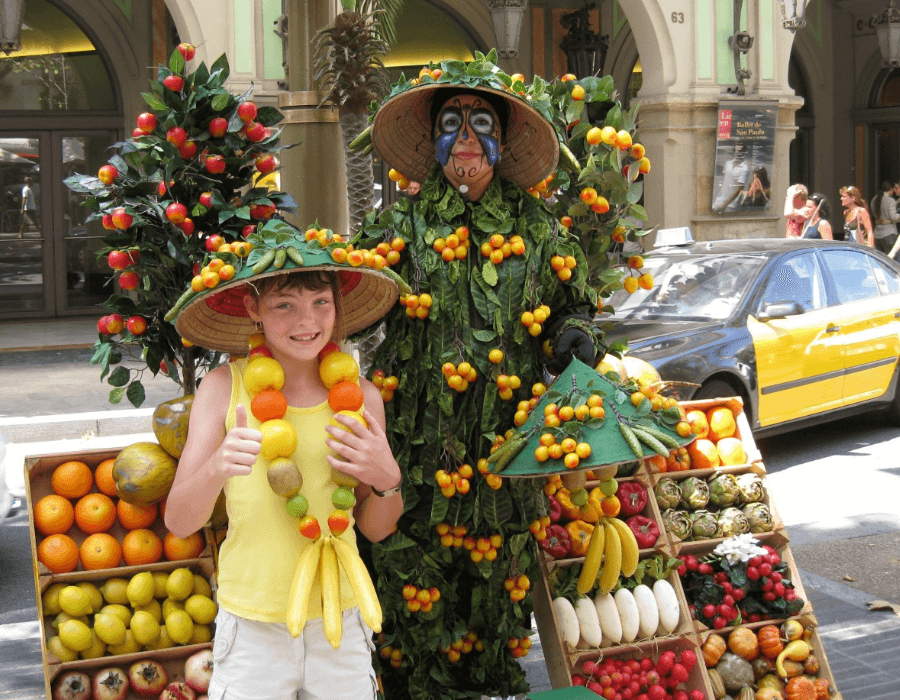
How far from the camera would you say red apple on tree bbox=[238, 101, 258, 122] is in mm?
3168

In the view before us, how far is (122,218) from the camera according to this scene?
3.10m

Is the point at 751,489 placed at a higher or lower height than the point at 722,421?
lower

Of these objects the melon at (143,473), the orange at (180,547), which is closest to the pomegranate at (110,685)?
the orange at (180,547)

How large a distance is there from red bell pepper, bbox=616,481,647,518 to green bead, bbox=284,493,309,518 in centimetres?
182

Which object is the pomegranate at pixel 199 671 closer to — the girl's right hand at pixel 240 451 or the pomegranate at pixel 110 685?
the pomegranate at pixel 110 685

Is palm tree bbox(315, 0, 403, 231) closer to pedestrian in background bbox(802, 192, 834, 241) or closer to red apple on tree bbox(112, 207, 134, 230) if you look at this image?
red apple on tree bbox(112, 207, 134, 230)

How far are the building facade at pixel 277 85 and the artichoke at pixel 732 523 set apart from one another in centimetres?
781

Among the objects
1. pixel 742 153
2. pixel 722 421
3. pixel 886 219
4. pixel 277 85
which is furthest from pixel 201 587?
pixel 886 219

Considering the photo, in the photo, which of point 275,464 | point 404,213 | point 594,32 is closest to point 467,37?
point 594,32

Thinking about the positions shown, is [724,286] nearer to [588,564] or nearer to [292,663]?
[588,564]

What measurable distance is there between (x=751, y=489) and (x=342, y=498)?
2.27 meters

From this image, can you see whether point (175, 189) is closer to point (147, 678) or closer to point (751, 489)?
point (147, 678)

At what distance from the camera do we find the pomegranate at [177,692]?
10.5 ft

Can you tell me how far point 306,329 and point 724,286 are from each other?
18.2 feet
